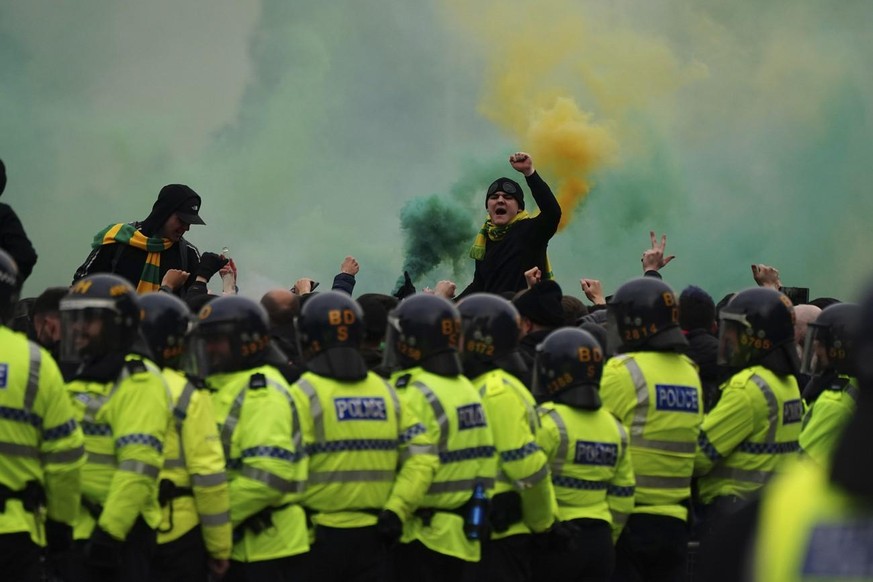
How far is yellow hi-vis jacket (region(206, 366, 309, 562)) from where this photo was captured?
6250 mm

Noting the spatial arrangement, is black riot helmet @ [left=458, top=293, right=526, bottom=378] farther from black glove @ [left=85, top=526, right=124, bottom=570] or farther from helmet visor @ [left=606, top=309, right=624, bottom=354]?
black glove @ [left=85, top=526, right=124, bottom=570]

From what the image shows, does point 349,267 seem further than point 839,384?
Yes

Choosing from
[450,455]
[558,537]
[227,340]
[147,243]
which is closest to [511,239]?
[147,243]

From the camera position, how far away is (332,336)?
6676 mm

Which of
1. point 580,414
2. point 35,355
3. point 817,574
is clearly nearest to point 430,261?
point 580,414

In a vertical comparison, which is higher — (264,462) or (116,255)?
(116,255)

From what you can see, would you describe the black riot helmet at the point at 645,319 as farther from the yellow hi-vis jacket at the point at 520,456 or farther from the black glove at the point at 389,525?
the black glove at the point at 389,525

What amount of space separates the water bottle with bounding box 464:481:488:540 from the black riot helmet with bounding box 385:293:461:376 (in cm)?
56

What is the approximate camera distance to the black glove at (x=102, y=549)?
19.3 ft

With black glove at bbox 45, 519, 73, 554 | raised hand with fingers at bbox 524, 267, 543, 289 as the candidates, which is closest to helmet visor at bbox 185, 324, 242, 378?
black glove at bbox 45, 519, 73, 554

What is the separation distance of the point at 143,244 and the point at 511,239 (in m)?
2.59

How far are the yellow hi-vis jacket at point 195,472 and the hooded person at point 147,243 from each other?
14.2 ft

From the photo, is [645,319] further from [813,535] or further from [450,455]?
[813,535]

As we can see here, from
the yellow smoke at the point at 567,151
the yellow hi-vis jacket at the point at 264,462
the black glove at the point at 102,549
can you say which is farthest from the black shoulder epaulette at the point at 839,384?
the yellow smoke at the point at 567,151
